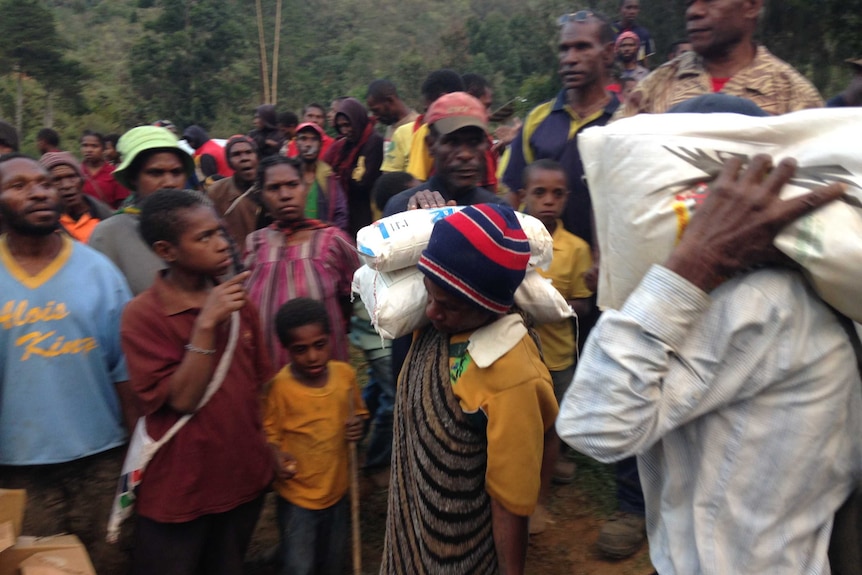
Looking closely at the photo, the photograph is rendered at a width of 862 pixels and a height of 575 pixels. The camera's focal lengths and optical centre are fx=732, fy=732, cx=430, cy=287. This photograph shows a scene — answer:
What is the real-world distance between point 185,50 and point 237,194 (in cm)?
1738

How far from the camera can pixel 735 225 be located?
1.24m

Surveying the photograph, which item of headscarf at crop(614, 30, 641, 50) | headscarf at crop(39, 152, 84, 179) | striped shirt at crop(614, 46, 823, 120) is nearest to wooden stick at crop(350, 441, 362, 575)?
striped shirt at crop(614, 46, 823, 120)

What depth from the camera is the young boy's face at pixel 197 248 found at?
249cm

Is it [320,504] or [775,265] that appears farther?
[320,504]

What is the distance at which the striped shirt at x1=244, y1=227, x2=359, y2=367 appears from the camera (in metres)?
3.38

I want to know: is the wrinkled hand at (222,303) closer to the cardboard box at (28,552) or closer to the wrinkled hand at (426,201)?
the wrinkled hand at (426,201)

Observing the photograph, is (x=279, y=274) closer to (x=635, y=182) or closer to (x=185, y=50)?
(x=635, y=182)

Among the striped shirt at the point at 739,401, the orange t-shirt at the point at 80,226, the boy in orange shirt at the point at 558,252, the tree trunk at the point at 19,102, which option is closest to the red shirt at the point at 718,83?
the boy in orange shirt at the point at 558,252

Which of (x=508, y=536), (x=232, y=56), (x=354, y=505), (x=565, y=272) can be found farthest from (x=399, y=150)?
(x=232, y=56)

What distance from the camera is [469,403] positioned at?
1859mm

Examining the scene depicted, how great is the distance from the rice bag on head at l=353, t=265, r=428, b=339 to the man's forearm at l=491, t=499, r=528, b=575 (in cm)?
53

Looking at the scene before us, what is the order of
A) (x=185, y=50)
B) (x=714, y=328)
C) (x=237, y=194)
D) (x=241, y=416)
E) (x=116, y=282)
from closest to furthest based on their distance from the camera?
(x=714, y=328)
(x=241, y=416)
(x=116, y=282)
(x=237, y=194)
(x=185, y=50)

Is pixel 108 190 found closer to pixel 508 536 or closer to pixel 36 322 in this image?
pixel 36 322

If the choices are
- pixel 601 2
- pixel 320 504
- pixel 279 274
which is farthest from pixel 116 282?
pixel 601 2
